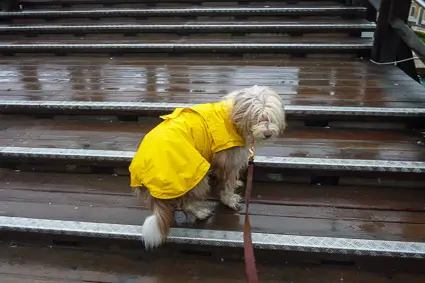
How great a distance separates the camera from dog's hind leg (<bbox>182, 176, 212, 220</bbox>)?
2195mm

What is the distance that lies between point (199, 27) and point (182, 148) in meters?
3.57

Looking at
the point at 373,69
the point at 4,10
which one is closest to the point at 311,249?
the point at 373,69

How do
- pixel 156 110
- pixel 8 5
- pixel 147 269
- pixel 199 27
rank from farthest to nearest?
pixel 8 5 → pixel 199 27 → pixel 156 110 → pixel 147 269

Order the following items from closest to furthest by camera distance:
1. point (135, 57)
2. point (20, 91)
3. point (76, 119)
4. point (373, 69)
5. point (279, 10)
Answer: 1. point (76, 119)
2. point (20, 91)
3. point (373, 69)
4. point (135, 57)
5. point (279, 10)

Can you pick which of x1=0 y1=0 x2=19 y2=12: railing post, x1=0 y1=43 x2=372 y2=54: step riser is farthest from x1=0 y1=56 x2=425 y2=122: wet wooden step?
x1=0 y1=0 x2=19 y2=12: railing post

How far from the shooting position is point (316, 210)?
2.41m

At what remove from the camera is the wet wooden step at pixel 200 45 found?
14.8 feet

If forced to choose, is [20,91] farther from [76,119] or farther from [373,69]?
[373,69]

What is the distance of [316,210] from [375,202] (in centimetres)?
43

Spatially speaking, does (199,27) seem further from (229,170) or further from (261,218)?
(261,218)

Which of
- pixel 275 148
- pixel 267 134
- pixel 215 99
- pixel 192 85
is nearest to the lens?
pixel 267 134

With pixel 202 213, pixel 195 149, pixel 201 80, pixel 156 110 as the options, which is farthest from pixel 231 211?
pixel 201 80

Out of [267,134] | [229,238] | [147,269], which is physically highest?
[267,134]

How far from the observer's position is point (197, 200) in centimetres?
230
